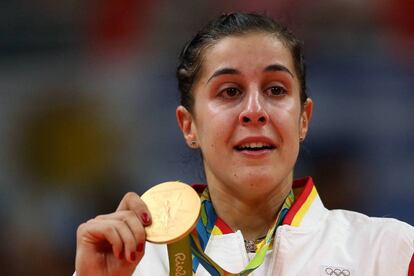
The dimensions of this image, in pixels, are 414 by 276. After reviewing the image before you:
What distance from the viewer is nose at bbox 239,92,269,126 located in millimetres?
1798

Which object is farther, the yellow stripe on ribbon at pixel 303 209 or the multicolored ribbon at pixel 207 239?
the yellow stripe on ribbon at pixel 303 209

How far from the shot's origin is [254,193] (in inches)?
75.4

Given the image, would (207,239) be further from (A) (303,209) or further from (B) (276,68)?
(B) (276,68)

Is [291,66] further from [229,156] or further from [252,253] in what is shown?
[252,253]

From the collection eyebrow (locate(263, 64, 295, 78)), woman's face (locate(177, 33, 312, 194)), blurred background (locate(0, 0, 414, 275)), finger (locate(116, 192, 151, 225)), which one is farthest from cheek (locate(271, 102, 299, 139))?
blurred background (locate(0, 0, 414, 275))

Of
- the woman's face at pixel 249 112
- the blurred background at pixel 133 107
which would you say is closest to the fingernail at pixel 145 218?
the woman's face at pixel 249 112

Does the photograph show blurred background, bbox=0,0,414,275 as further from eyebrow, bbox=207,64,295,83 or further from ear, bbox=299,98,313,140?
eyebrow, bbox=207,64,295,83

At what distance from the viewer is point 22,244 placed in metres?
3.25

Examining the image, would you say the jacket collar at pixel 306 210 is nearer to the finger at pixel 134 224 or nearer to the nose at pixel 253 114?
the nose at pixel 253 114

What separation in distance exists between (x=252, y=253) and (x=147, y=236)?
42cm

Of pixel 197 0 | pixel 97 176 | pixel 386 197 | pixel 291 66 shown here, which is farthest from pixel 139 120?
pixel 291 66

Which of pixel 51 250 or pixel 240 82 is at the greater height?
pixel 240 82

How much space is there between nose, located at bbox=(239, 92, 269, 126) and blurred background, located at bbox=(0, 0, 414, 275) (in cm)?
137

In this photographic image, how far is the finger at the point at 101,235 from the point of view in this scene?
60.5 inches
